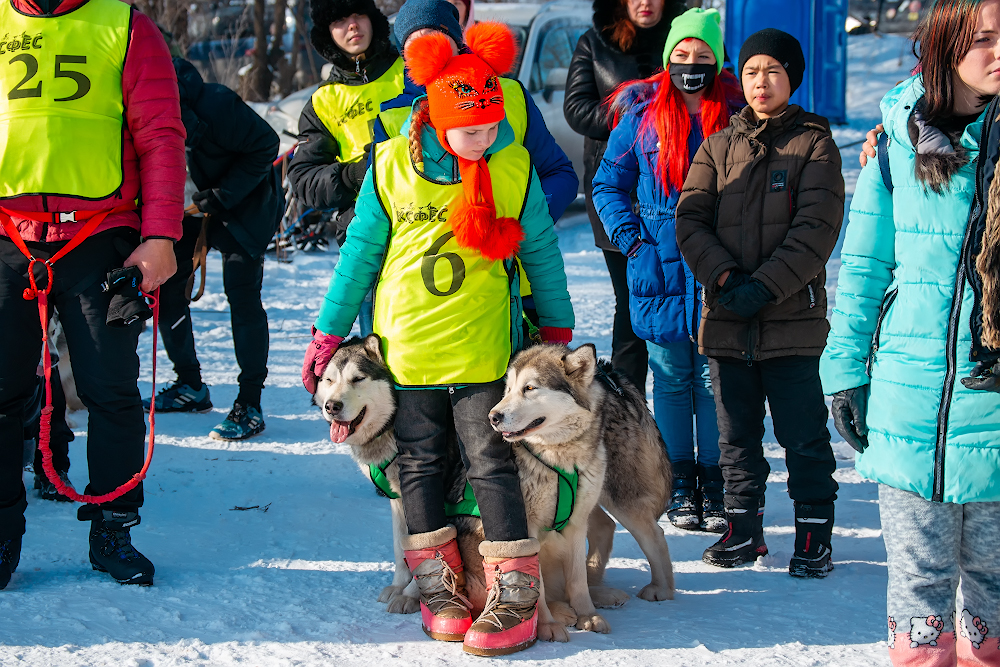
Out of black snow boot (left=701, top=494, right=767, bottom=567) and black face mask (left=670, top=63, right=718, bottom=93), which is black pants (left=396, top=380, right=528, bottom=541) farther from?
black face mask (left=670, top=63, right=718, bottom=93)

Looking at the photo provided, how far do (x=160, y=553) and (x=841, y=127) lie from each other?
10.5 m

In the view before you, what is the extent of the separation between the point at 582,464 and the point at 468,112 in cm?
114

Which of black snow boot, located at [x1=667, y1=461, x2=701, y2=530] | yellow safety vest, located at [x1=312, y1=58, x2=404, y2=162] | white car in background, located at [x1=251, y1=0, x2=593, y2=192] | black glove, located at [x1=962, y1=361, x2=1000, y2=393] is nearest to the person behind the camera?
black glove, located at [x1=962, y1=361, x2=1000, y2=393]

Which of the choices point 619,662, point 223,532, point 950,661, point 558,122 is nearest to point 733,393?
point 619,662

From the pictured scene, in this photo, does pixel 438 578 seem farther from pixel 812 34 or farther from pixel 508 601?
pixel 812 34

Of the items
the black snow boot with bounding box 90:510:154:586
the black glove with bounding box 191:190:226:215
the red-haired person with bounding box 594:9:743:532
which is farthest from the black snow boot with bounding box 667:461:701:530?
the black glove with bounding box 191:190:226:215

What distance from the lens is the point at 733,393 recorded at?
11.1 feet

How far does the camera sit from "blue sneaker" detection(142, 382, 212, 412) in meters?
5.20

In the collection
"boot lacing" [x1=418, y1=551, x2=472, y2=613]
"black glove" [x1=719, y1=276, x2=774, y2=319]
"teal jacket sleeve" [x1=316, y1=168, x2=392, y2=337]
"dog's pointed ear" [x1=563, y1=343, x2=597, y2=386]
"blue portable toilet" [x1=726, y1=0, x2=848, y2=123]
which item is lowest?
"boot lacing" [x1=418, y1=551, x2=472, y2=613]

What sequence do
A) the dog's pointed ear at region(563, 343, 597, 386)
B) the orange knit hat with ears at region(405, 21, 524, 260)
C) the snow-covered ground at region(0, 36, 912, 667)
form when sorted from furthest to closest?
the dog's pointed ear at region(563, 343, 597, 386), the orange knit hat with ears at region(405, 21, 524, 260), the snow-covered ground at region(0, 36, 912, 667)

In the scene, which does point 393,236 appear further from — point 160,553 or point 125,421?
point 160,553

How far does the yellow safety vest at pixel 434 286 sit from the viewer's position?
274cm

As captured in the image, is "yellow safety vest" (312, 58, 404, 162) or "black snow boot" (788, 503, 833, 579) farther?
"yellow safety vest" (312, 58, 404, 162)

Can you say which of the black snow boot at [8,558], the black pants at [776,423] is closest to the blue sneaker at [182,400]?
the black snow boot at [8,558]
